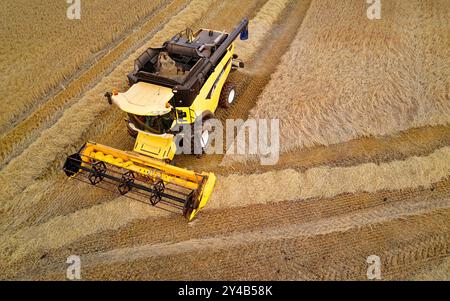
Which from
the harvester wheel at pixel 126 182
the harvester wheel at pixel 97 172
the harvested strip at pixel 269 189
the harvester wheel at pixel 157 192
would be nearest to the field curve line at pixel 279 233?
the harvested strip at pixel 269 189

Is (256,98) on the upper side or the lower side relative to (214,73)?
lower

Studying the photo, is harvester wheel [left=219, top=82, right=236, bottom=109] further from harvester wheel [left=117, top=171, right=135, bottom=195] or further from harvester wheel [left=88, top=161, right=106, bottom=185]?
harvester wheel [left=88, top=161, right=106, bottom=185]

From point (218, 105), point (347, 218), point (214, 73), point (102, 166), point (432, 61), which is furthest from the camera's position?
point (432, 61)

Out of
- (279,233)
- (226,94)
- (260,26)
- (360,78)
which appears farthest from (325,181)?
(260,26)

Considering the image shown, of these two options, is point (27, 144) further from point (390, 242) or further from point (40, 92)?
point (390, 242)

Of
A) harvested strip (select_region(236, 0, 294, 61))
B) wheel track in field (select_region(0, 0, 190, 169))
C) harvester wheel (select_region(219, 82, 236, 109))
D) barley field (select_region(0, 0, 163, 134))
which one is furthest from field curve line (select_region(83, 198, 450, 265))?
harvested strip (select_region(236, 0, 294, 61))

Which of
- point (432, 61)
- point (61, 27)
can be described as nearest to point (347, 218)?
point (432, 61)

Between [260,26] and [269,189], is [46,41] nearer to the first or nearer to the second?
[260,26]
